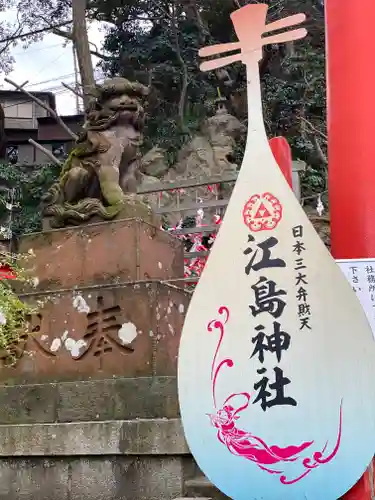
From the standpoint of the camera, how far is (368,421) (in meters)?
2.53

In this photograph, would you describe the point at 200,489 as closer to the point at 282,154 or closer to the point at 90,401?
the point at 90,401

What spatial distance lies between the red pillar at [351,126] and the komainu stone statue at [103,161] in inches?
83.5

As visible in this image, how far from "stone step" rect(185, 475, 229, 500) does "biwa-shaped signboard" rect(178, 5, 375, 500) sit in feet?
3.18

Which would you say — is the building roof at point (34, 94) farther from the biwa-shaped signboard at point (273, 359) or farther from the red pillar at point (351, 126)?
the biwa-shaped signboard at point (273, 359)

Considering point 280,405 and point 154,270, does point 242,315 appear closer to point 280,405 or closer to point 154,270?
point 280,405

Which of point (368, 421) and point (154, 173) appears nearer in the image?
point (368, 421)

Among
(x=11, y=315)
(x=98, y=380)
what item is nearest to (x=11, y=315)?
(x=11, y=315)

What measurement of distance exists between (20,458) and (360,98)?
10.7ft

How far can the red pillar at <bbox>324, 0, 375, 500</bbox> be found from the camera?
326 centimetres

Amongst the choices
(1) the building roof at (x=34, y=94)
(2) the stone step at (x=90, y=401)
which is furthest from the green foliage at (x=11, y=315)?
(1) the building roof at (x=34, y=94)

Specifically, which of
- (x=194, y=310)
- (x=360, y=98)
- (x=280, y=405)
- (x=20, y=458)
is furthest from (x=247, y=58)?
(x=20, y=458)

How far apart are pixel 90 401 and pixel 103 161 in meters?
2.24

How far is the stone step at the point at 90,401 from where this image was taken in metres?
4.02

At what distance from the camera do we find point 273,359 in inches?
104
